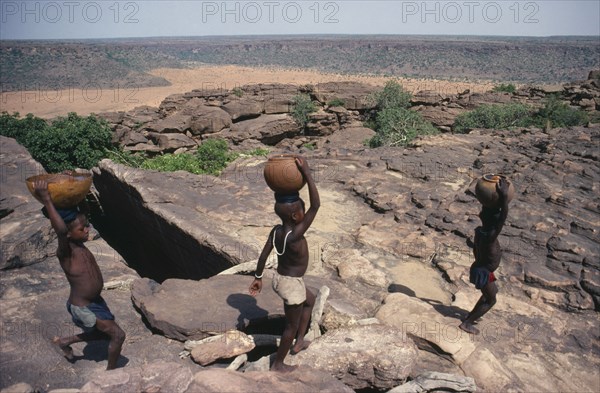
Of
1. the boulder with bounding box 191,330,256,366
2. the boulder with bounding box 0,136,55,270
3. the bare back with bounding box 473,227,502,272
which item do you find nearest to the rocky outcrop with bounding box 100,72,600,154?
the boulder with bounding box 0,136,55,270

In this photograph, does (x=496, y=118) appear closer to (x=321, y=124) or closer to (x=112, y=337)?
(x=321, y=124)

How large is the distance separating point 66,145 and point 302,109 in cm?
1124

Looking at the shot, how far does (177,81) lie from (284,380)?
180ft

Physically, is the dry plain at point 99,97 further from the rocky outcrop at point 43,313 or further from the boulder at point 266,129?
the rocky outcrop at point 43,313

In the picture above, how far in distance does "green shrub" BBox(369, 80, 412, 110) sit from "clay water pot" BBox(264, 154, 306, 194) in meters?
20.0

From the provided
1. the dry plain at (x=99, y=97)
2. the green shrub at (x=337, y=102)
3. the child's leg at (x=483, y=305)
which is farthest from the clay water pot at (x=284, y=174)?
the dry plain at (x=99, y=97)

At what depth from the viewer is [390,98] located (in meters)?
22.2

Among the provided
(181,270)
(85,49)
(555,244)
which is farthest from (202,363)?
(85,49)

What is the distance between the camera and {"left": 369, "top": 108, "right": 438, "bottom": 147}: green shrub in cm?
1683

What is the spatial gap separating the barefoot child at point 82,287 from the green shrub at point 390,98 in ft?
66.6

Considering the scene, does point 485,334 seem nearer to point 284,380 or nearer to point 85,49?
point 284,380

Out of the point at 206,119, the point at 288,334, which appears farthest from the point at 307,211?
the point at 206,119

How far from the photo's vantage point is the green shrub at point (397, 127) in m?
16.8

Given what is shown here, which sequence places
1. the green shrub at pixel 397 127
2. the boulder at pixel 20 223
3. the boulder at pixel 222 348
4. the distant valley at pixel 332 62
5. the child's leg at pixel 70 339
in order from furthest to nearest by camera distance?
1. the distant valley at pixel 332 62
2. the green shrub at pixel 397 127
3. the boulder at pixel 20 223
4. the boulder at pixel 222 348
5. the child's leg at pixel 70 339
